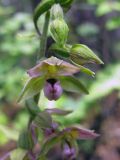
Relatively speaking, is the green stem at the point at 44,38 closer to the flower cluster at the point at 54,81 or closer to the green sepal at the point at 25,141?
the flower cluster at the point at 54,81

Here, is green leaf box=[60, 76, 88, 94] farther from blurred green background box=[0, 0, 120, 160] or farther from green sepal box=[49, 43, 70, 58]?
blurred green background box=[0, 0, 120, 160]

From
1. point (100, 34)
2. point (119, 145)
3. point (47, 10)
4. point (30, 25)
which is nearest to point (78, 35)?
point (100, 34)

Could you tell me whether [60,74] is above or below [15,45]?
above

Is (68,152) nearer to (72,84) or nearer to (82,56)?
(72,84)

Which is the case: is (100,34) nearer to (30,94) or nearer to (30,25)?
(30,25)

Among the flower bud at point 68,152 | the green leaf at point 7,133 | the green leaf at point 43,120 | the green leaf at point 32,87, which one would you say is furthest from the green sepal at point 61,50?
the green leaf at point 7,133

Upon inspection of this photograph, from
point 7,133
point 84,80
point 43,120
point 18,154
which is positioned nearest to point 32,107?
point 43,120
